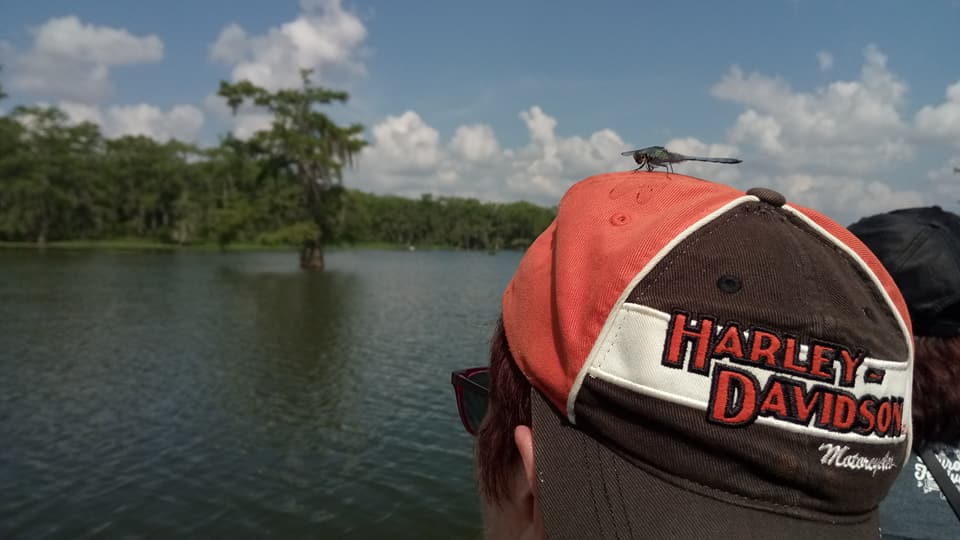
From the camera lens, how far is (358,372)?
619 inches

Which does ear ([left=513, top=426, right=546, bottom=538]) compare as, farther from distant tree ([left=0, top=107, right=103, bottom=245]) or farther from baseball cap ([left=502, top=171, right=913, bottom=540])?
distant tree ([left=0, top=107, right=103, bottom=245])

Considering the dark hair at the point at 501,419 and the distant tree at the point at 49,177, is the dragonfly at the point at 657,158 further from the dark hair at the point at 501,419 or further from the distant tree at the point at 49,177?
the distant tree at the point at 49,177

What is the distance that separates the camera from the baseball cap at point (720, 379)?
2.96 ft

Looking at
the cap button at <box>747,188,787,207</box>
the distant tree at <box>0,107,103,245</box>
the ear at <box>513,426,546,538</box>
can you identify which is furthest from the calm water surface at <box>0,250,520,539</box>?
the distant tree at <box>0,107,103,245</box>

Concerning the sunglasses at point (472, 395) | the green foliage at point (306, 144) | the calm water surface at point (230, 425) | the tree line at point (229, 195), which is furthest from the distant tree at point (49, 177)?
the sunglasses at point (472, 395)

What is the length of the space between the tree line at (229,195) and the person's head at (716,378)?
147 ft

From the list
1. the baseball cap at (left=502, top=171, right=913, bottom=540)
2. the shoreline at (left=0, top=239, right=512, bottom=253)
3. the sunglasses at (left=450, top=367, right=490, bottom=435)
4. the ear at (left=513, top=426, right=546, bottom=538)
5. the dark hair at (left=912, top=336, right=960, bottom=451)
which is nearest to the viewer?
the baseball cap at (left=502, top=171, right=913, bottom=540)

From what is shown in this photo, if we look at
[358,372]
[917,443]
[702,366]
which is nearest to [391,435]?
[358,372]

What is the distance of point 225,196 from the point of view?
72438 mm

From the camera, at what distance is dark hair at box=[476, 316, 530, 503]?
1.08m

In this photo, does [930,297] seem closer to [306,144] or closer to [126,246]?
[306,144]

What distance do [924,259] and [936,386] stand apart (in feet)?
1.29

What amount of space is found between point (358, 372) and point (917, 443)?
1467 cm

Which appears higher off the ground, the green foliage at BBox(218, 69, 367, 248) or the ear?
the green foliage at BBox(218, 69, 367, 248)
